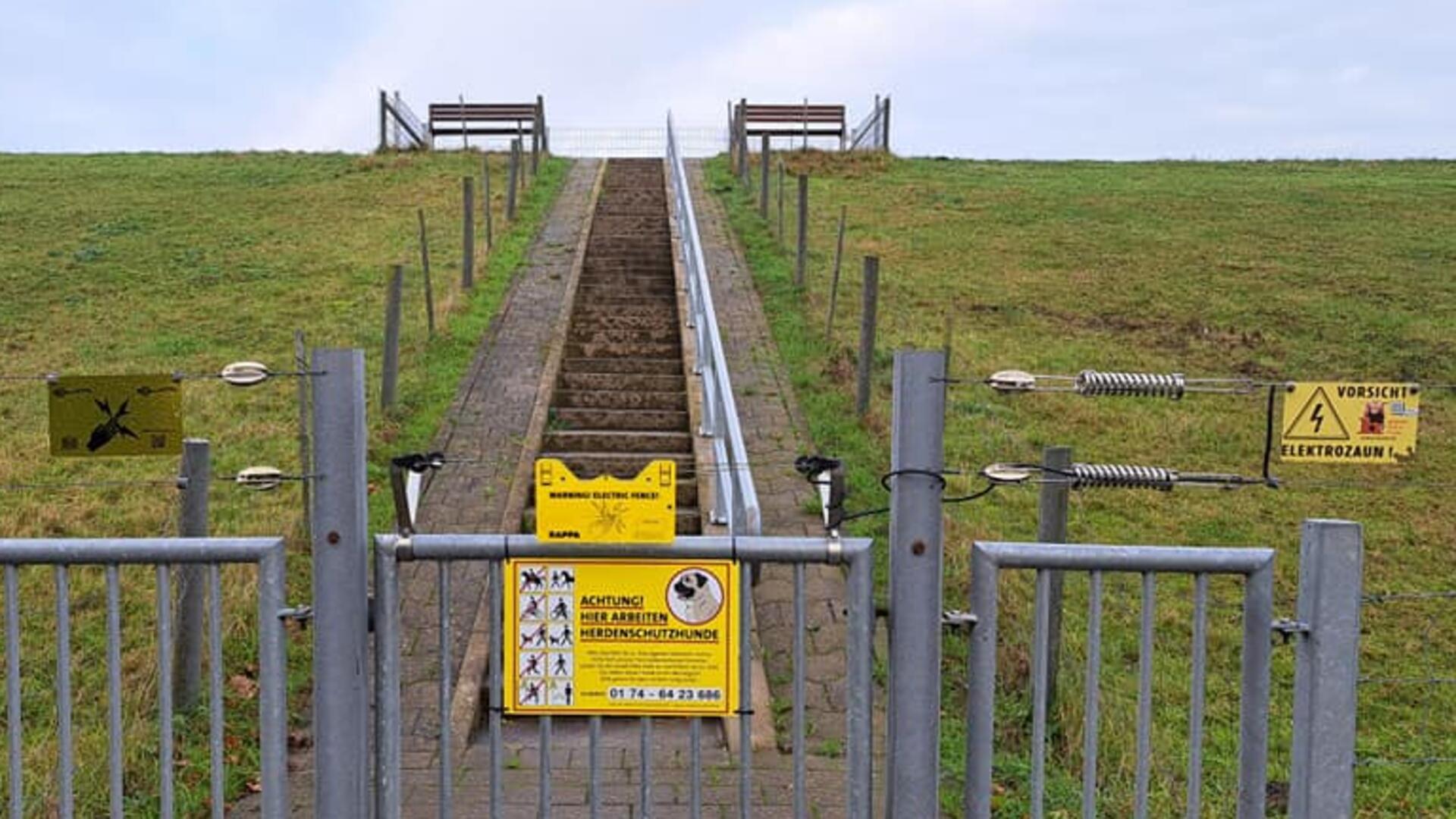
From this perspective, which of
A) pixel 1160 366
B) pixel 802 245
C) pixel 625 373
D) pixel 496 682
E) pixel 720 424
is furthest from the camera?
pixel 802 245

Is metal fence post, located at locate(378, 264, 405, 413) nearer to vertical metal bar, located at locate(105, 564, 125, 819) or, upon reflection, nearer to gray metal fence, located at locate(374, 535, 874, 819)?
vertical metal bar, located at locate(105, 564, 125, 819)

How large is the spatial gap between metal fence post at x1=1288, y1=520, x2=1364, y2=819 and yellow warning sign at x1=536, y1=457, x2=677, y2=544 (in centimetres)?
140

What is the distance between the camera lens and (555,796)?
4.55 metres

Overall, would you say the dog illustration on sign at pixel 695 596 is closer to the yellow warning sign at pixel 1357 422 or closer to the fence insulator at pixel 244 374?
the fence insulator at pixel 244 374

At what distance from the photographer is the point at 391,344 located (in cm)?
909

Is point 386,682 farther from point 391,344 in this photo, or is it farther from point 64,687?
point 391,344

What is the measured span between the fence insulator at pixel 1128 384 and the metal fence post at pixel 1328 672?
431 millimetres

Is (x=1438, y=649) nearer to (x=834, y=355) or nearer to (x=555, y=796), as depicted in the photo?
(x=555, y=796)

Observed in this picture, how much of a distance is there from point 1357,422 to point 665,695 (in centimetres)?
175

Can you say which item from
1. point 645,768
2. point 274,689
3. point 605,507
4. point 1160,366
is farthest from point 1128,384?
point 1160,366

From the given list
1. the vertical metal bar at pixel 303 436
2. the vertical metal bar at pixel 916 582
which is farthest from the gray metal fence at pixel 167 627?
the vertical metal bar at pixel 303 436

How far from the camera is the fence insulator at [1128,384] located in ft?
9.45

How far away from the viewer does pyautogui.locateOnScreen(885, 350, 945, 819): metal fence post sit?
8.81 feet

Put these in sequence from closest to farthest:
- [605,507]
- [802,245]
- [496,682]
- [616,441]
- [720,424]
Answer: [605,507] → [496,682] → [720,424] → [616,441] → [802,245]
